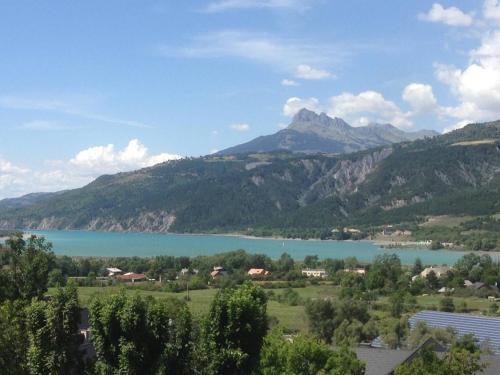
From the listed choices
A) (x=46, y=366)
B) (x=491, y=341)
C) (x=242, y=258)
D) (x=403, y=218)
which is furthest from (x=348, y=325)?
(x=403, y=218)

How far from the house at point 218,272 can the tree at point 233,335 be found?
60618 millimetres

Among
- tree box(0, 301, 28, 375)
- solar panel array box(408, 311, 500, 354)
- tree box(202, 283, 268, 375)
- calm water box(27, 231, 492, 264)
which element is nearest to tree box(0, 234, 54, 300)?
tree box(0, 301, 28, 375)

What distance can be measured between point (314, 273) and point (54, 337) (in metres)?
66.8

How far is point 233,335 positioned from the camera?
669 inches

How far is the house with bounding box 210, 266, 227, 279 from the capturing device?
79169mm

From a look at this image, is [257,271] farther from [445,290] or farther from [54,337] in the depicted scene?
[54,337]

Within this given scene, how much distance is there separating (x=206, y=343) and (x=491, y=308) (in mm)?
40441

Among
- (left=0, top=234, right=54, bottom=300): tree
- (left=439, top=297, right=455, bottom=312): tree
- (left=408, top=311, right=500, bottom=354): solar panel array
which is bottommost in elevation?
(left=439, top=297, right=455, bottom=312): tree

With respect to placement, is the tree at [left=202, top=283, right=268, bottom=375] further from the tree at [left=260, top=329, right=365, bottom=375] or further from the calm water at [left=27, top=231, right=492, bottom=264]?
the calm water at [left=27, top=231, right=492, bottom=264]

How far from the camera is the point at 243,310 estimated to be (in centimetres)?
1708

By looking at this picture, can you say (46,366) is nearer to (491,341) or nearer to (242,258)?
(491,341)

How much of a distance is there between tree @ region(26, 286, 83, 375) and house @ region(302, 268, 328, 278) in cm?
6381

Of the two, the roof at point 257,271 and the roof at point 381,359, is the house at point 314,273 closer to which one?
the roof at point 257,271

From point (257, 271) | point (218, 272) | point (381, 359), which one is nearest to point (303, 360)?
point (381, 359)
